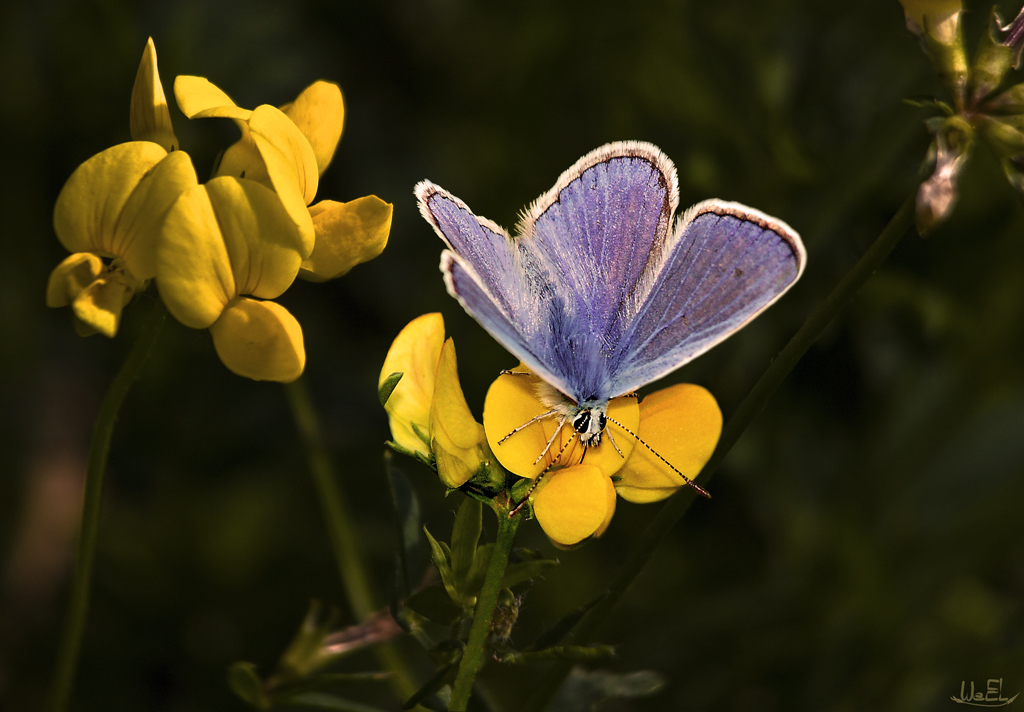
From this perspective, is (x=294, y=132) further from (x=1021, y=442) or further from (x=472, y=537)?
(x=1021, y=442)

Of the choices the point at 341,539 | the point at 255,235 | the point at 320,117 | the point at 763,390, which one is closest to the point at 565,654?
the point at 763,390

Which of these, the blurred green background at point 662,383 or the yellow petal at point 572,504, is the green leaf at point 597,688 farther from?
the blurred green background at point 662,383

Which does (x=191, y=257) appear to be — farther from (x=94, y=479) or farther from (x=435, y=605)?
(x=435, y=605)

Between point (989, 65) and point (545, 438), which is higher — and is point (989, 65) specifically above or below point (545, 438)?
above

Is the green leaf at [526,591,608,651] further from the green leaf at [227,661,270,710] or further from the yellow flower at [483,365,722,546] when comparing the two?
the green leaf at [227,661,270,710]

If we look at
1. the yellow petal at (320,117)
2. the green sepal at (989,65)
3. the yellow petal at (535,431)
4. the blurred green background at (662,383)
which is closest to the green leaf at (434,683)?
the yellow petal at (535,431)

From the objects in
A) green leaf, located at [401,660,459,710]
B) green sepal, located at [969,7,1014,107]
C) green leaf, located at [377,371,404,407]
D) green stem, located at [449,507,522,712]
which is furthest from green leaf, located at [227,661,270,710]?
green sepal, located at [969,7,1014,107]
